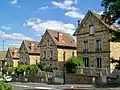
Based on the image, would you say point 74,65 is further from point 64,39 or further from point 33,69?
point 64,39

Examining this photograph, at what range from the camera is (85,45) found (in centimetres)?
5381

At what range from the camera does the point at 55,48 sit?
63.8m

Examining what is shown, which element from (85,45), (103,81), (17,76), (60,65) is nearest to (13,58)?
(17,76)

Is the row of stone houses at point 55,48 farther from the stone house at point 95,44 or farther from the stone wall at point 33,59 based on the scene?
the stone wall at point 33,59

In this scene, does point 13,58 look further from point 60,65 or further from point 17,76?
point 60,65

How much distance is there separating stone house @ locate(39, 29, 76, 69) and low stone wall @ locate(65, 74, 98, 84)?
39.0ft

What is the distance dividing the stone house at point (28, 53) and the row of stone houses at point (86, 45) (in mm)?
10285

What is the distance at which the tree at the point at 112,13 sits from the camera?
22727 millimetres

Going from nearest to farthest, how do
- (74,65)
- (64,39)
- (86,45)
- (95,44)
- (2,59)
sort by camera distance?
1. (74,65)
2. (95,44)
3. (86,45)
4. (64,39)
5. (2,59)

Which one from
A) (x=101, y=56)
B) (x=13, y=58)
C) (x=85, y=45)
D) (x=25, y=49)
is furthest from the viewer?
(x=13, y=58)

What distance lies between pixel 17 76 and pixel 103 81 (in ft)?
98.4

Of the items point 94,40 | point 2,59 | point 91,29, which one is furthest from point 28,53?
point 94,40

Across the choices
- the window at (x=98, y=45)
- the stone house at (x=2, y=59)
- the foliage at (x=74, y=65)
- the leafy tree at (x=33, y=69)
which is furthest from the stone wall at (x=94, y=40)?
the stone house at (x=2, y=59)

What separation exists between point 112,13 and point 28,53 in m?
55.4
